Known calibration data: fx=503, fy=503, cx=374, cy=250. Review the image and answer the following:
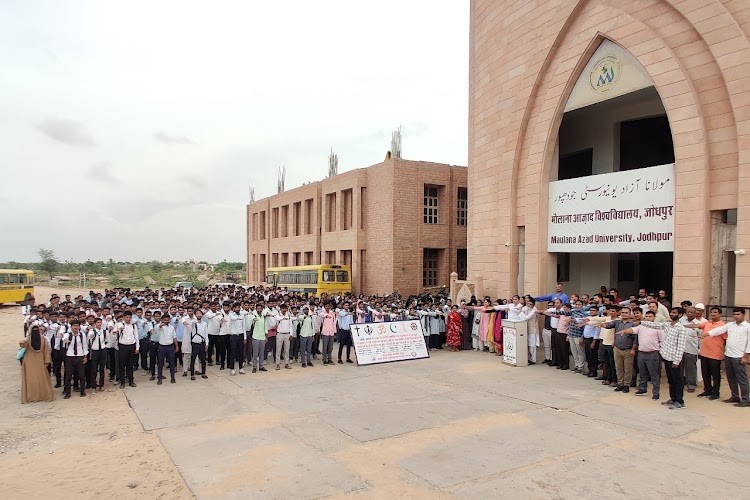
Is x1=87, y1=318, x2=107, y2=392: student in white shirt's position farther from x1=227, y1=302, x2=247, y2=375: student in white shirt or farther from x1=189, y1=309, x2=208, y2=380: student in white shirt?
x1=227, y1=302, x2=247, y2=375: student in white shirt

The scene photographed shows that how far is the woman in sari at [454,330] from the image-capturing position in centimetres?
1433

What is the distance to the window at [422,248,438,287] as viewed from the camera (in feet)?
86.1

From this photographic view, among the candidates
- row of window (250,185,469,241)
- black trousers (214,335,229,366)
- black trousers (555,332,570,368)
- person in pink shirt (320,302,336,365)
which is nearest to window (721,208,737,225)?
black trousers (555,332,570,368)

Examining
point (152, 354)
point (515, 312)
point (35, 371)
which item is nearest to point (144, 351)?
point (152, 354)

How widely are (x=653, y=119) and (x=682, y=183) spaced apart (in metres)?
8.94

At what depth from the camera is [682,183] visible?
11328 mm

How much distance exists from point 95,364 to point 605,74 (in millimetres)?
13973

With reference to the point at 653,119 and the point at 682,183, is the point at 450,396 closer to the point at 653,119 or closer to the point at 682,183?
the point at 682,183

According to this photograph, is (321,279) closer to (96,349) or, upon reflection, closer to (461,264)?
(461,264)

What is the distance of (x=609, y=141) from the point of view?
17.3m

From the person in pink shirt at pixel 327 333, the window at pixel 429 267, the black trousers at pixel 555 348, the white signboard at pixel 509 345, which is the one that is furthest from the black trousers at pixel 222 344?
the window at pixel 429 267

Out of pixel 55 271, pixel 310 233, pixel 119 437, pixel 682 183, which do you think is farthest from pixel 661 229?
pixel 55 271

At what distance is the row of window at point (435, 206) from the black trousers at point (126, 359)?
1788 centimetres

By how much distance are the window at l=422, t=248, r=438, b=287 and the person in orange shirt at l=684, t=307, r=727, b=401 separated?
17.4 metres
